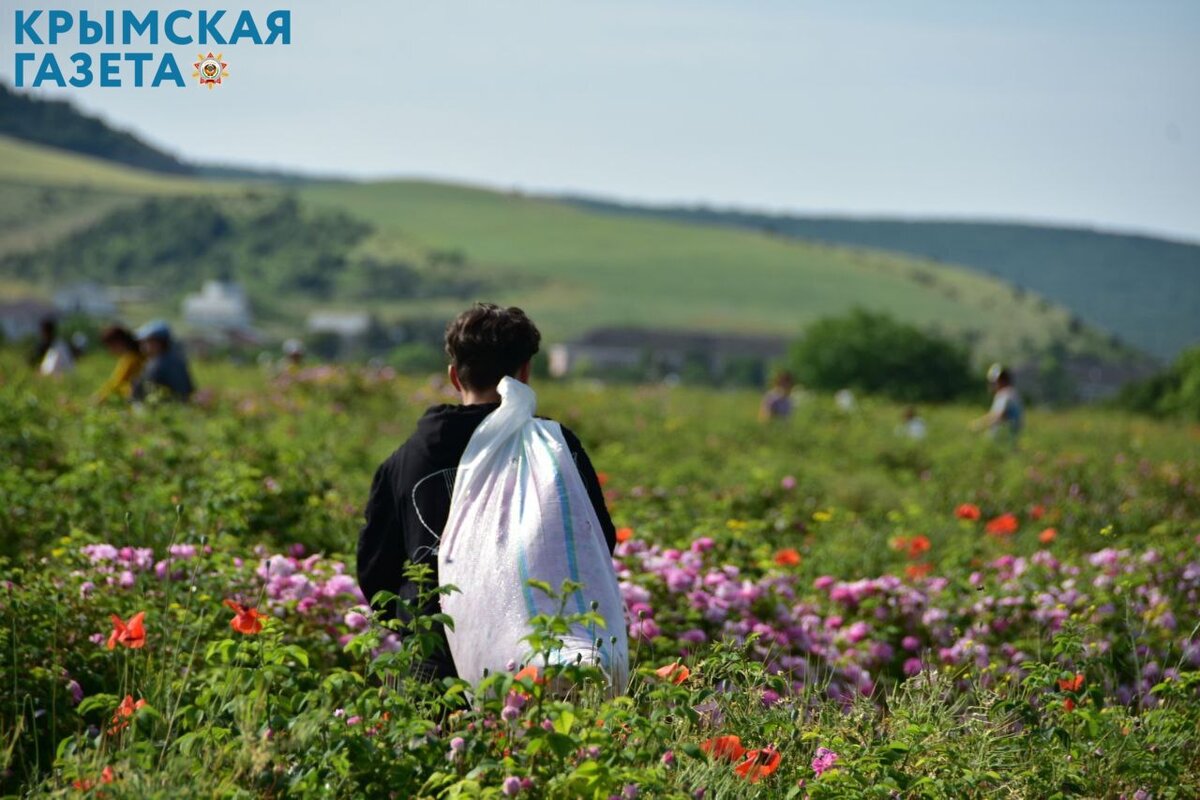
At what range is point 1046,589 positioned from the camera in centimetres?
653

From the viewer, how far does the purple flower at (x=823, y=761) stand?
3572 millimetres

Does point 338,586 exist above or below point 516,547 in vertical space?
below

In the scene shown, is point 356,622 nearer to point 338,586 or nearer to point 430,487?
point 338,586

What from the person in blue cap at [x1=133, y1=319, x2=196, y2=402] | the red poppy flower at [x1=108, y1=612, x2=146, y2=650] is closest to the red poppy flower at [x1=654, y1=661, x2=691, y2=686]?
the red poppy flower at [x1=108, y1=612, x2=146, y2=650]

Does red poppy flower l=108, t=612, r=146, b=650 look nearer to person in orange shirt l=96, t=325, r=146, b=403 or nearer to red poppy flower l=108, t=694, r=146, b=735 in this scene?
red poppy flower l=108, t=694, r=146, b=735

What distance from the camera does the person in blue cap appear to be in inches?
433

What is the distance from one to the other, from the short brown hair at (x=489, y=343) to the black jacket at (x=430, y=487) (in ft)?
0.29

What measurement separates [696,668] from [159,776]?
1.34m

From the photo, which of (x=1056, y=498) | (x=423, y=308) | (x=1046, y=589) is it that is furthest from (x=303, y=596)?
(x=423, y=308)

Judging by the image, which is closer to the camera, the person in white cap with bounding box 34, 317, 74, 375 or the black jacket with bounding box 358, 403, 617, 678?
the black jacket with bounding box 358, 403, 617, 678

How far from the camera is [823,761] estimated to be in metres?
→ 3.59

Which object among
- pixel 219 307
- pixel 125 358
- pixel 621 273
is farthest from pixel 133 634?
pixel 621 273

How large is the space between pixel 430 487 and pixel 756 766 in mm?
1138

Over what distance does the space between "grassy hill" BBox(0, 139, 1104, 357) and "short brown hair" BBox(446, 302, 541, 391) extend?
457 feet
